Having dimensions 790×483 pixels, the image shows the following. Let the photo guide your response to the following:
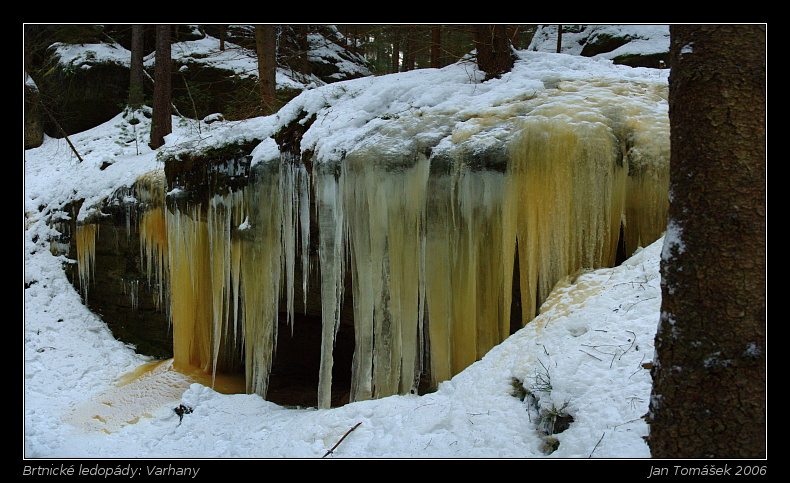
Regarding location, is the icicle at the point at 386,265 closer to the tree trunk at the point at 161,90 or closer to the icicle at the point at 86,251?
the icicle at the point at 86,251

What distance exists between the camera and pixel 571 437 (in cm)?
287

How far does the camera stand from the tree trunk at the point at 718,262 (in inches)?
76.8

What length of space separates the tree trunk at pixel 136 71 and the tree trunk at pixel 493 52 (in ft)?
32.5

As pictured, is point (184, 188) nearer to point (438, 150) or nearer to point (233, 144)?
point (233, 144)

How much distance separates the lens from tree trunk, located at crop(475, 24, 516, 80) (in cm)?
580

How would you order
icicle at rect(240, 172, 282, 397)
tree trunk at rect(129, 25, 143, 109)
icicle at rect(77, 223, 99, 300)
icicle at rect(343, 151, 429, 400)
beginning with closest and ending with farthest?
icicle at rect(343, 151, 429, 400), icicle at rect(240, 172, 282, 397), icicle at rect(77, 223, 99, 300), tree trunk at rect(129, 25, 143, 109)

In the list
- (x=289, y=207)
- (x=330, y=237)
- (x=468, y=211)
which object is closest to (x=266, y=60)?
(x=289, y=207)

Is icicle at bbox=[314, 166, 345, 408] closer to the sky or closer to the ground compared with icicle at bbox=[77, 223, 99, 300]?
closer to the sky

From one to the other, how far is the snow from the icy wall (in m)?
0.32

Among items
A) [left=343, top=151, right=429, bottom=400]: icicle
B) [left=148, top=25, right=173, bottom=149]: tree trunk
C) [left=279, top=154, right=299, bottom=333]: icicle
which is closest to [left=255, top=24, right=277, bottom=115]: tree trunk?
[left=148, top=25, right=173, bottom=149]: tree trunk

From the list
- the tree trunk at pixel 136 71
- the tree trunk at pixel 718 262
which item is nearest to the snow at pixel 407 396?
the tree trunk at pixel 718 262

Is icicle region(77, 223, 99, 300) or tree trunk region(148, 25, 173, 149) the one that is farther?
tree trunk region(148, 25, 173, 149)

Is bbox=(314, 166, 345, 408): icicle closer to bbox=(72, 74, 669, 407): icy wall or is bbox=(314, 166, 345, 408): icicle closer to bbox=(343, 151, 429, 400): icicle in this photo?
bbox=(72, 74, 669, 407): icy wall

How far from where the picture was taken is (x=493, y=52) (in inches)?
231
